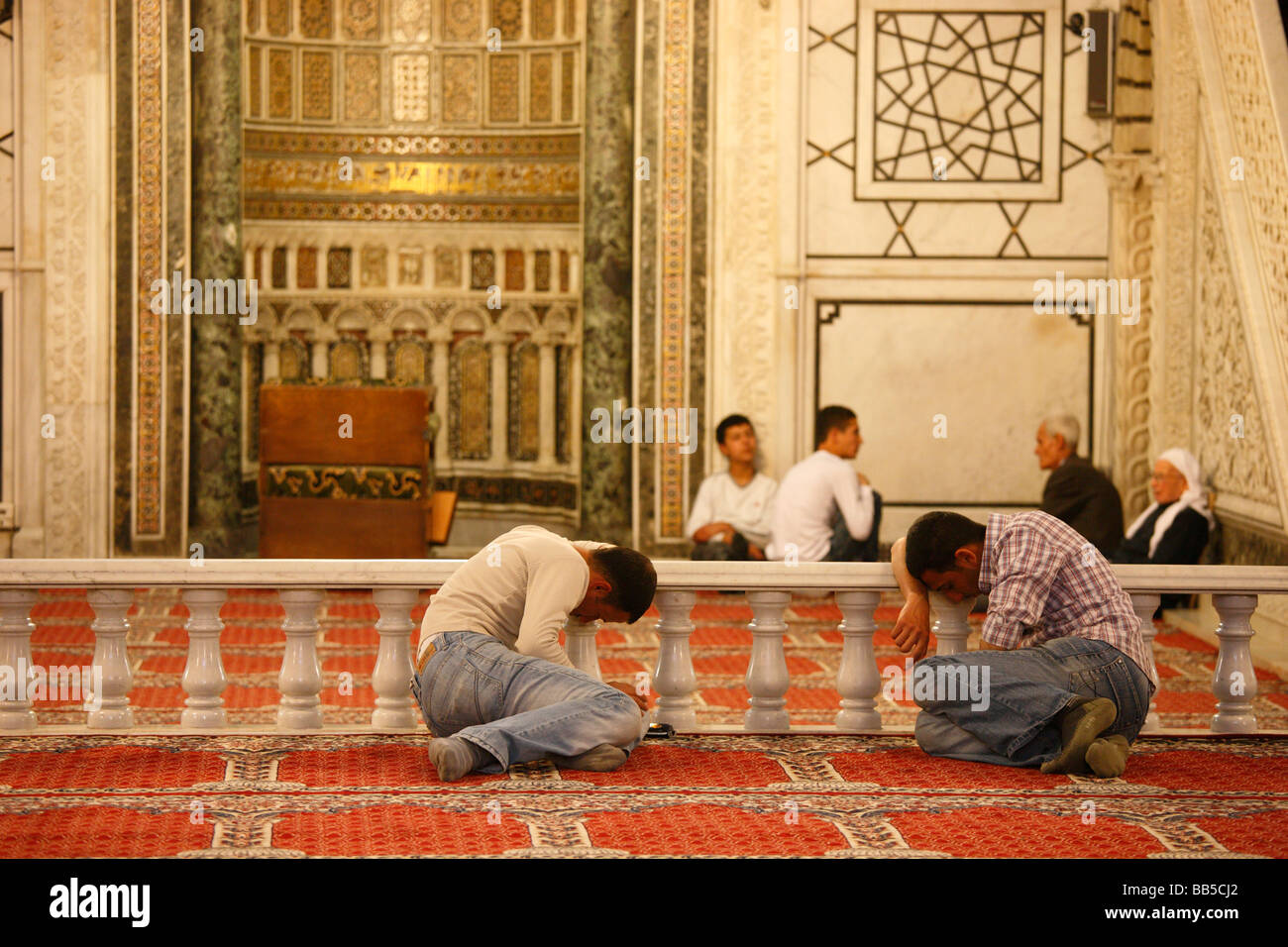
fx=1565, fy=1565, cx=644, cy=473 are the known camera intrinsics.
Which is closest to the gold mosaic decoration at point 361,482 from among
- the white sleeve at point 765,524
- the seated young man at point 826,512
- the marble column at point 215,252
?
the marble column at point 215,252

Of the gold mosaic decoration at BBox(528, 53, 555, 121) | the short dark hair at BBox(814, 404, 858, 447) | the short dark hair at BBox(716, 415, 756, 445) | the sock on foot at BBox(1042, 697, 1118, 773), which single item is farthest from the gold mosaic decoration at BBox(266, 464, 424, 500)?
the sock on foot at BBox(1042, 697, 1118, 773)

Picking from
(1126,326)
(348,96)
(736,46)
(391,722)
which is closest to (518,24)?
(348,96)

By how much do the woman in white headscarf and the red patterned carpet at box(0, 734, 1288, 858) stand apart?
9.00 ft

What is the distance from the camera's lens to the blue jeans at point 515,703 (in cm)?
304

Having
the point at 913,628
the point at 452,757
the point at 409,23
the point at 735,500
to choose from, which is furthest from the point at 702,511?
the point at 452,757

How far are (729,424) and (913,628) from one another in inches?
146

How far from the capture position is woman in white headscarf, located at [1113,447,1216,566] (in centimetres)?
610

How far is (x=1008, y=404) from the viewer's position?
24.5 ft

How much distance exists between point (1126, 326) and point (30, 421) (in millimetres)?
5154

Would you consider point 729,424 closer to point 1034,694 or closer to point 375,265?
point 375,265

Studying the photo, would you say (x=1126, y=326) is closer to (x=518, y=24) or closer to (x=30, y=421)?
(x=518, y=24)
